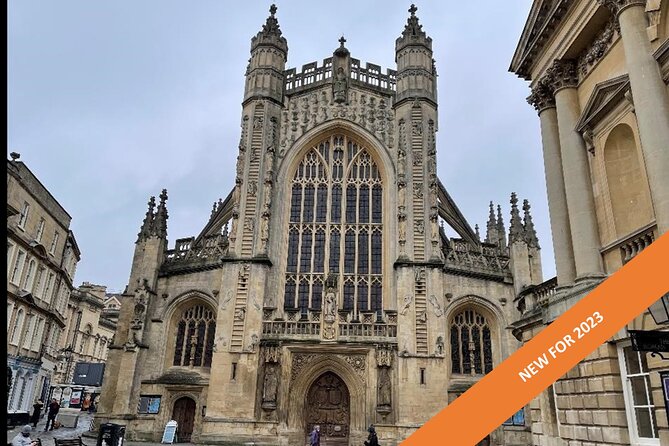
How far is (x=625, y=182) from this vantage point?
11.2 metres

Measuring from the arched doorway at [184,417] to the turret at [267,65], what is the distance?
15.4 metres

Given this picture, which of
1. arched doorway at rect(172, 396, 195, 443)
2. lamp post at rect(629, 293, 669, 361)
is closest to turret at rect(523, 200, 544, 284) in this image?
arched doorway at rect(172, 396, 195, 443)

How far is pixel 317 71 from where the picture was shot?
28672mm

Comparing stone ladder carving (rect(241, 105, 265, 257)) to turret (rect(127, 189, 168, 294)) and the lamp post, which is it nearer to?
turret (rect(127, 189, 168, 294))

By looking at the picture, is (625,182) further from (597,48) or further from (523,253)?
(523,253)

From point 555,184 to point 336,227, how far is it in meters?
13.8

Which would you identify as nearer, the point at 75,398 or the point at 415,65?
the point at 415,65

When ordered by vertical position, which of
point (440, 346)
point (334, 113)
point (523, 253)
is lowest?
point (440, 346)

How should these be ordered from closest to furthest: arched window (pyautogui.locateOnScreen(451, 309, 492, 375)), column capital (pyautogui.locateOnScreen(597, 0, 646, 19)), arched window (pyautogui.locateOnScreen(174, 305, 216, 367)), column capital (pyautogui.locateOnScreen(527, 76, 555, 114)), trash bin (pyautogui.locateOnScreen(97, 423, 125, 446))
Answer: column capital (pyautogui.locateOnScreen(597, 0, 646, 19)) → trash bin (pyautogui.locateOnScreen(97, 423, 125, 446)) → column capital (pyautogui.locateOnScreen(527, 76, 555, 114)) → arched window (pyautogui.locateOnScreen(451, 309, 492, 375)) → arched window (pyautogui.locateOnScreen(174, 305, 216, 367))

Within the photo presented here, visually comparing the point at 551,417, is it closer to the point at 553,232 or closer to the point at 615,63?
the point at 553,232

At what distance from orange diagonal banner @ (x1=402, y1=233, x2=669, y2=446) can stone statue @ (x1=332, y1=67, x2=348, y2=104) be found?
22.6 metres

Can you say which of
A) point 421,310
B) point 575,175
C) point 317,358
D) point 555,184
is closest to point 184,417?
point 317,358

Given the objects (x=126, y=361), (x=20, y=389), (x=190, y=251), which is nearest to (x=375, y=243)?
(x=190, y=251)

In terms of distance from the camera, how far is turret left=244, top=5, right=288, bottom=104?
27141 mm
